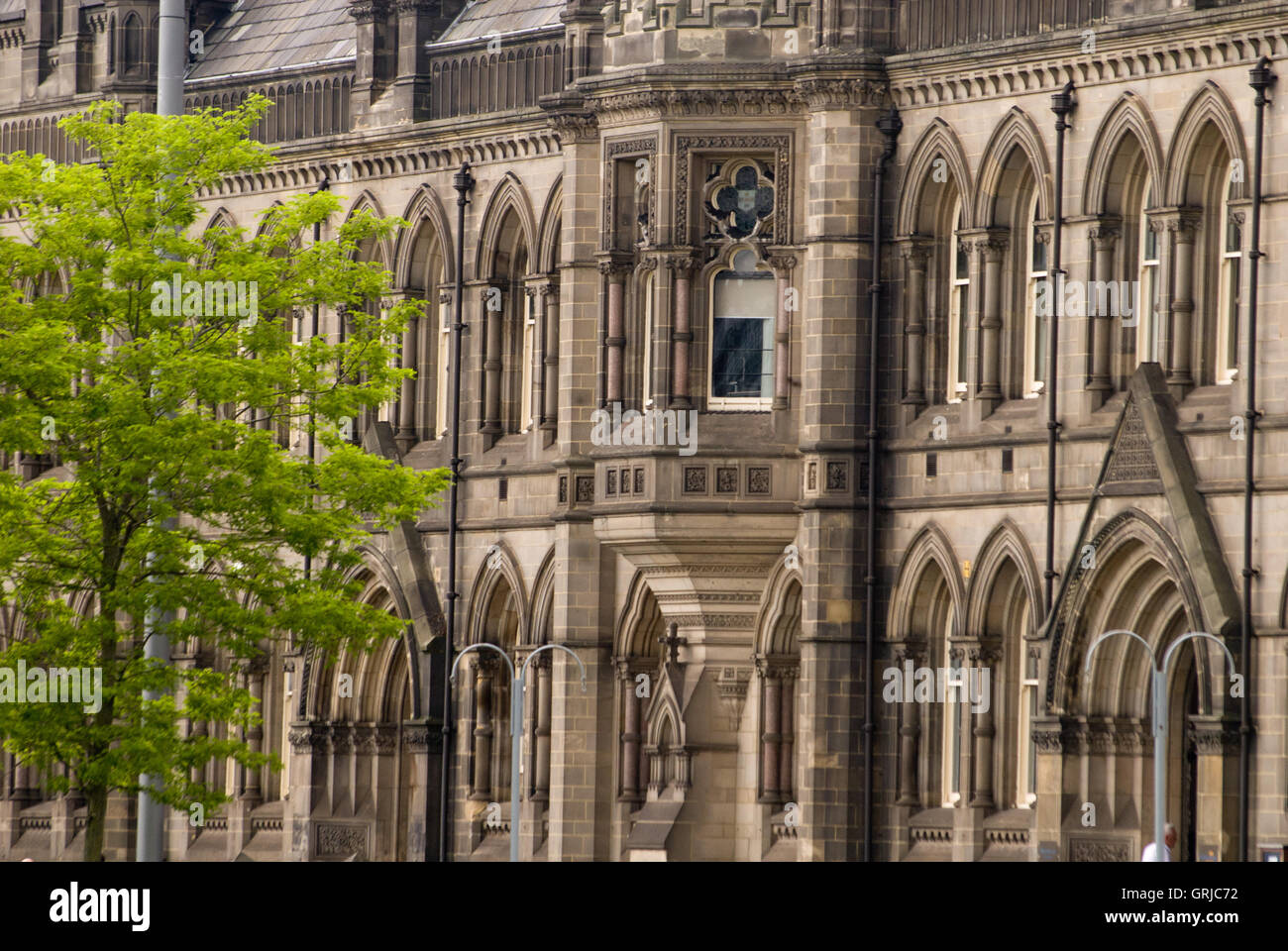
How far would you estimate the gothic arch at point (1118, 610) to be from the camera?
129 feet

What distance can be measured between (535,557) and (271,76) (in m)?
12.6

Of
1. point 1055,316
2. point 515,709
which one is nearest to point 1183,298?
point 1055,316

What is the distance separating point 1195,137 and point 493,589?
18563mm

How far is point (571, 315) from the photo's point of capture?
4934 centimetres

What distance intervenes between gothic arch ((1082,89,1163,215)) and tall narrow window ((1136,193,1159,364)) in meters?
0.66

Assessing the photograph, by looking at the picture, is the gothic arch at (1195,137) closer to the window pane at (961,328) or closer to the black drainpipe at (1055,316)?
the black drainpipe at (1055,316)

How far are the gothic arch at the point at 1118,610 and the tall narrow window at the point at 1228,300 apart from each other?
2285 mm

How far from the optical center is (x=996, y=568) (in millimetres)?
42594

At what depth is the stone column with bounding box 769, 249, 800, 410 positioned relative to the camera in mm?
45094

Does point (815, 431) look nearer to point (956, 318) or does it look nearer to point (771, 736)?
point (956, 318)

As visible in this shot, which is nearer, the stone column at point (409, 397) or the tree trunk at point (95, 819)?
the tree trunk at point (95, 819)

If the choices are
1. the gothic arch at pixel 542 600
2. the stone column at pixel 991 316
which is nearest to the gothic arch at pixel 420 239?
the gothic arch at pixel 542 600

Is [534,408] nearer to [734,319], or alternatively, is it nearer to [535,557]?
[535,557]
